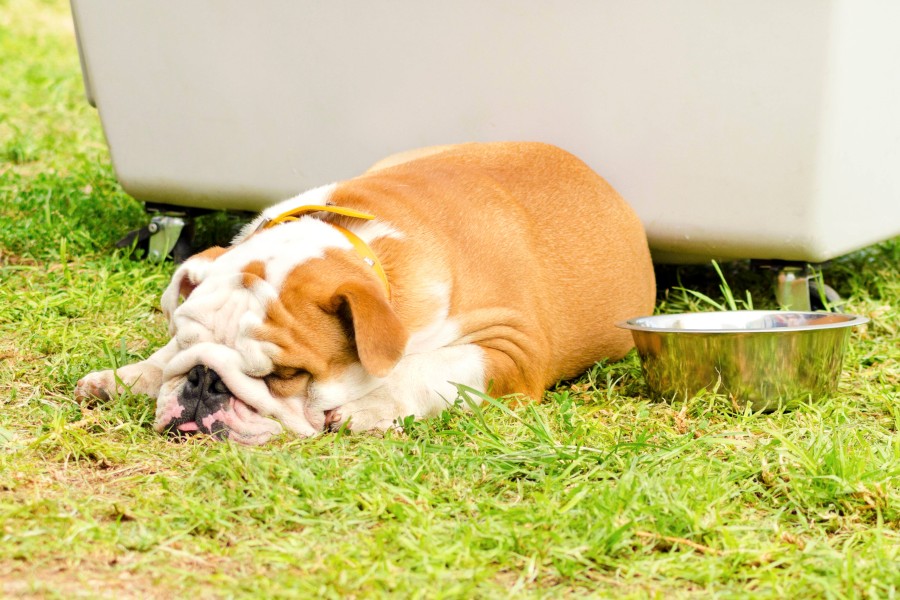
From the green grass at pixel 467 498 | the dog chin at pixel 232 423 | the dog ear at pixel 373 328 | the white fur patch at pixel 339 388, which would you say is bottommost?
the green grass at pixel 467 498

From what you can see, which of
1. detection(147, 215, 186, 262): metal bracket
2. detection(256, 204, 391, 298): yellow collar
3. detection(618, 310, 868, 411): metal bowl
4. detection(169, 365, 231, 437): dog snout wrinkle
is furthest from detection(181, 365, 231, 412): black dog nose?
detection(147, 215, 186, 262): metal bracket

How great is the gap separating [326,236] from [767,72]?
1704mm

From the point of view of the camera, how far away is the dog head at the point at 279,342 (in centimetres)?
284

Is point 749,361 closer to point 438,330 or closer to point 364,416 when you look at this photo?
point 438,330

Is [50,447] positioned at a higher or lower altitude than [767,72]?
lower

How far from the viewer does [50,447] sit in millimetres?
2875

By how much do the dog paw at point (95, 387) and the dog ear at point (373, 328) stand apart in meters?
0.81

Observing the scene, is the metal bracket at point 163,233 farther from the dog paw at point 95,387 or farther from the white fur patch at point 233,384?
the white fur patch at point 233,384

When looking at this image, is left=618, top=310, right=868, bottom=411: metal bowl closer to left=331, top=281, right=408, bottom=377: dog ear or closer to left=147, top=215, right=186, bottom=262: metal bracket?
left=331, top=281, right=408, bottom=377: dog ear

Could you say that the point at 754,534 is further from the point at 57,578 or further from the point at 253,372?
the point at 57,578

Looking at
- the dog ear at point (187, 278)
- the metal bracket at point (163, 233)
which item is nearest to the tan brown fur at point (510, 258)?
the dog ear at point (187, 278)

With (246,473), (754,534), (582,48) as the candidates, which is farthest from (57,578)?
(582,48)

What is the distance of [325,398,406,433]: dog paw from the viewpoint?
2.99m

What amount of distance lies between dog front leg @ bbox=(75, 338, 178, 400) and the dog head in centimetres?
26
